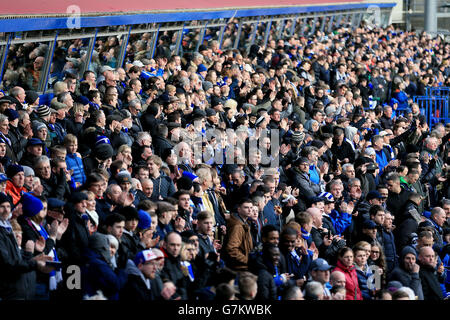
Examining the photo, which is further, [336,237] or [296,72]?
[296,72]

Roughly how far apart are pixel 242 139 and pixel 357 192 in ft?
6.04

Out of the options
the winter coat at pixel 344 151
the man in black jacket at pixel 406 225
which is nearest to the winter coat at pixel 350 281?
the man in black jacket at pixel 406 225

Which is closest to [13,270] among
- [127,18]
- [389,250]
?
[389,250]

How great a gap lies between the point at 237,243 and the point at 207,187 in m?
1.47

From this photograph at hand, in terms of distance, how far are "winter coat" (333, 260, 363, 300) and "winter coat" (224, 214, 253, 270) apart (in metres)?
0.88

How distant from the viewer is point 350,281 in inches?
336

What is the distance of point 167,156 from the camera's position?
420 inches

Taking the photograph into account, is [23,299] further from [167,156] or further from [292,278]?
[167,156]

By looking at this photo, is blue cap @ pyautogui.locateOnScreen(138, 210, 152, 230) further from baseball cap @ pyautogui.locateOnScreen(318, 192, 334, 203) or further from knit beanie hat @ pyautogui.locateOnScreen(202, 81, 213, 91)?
knit beanie hat @ pyautogui.locateOnScreen(202, 81, 213, 91)

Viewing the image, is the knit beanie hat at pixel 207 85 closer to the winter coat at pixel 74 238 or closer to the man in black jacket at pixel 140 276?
the winter coat at pixel 74 238

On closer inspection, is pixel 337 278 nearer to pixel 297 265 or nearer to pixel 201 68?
pixel 297 265

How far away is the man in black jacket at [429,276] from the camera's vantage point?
923 centimetres

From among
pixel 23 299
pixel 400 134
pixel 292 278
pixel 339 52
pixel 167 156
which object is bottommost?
pixel 23 299
